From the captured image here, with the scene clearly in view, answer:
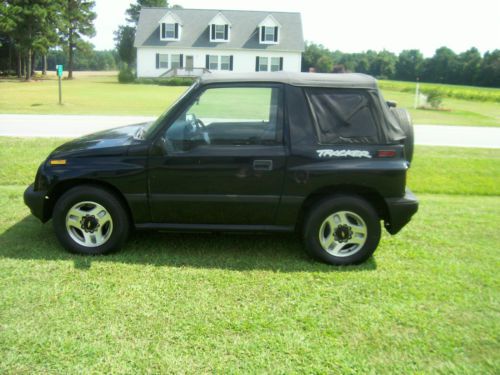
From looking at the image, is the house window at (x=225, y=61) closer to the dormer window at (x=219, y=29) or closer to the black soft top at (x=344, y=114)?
the dormer window at (x=219, y=29)

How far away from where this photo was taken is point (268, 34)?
50094 mm

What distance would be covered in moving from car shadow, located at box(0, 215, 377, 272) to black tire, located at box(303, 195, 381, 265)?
11 centimetres

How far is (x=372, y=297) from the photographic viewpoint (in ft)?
13.1

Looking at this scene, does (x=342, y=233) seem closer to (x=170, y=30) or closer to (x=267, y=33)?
(x=267, y=33)

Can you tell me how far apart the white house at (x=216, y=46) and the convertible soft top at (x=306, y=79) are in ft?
151

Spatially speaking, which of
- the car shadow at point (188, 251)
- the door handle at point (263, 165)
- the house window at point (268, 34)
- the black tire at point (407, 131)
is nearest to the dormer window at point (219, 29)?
the house window at point (268, 34)

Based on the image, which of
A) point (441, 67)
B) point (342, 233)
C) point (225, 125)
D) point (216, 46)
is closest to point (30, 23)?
point (216, 46)

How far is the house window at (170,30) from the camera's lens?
50.0 m

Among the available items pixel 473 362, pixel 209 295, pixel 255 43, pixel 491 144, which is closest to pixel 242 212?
pixel 209 295

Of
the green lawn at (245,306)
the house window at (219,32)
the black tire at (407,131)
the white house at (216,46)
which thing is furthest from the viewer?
the house window at (219,32)

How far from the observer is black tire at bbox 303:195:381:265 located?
14.7 ft

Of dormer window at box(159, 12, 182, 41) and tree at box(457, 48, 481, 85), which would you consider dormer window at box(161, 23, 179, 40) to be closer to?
dormer window at box(159, 12, 182, 41)

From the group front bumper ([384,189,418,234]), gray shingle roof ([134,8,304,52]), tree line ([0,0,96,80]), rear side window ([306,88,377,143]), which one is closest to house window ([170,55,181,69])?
gray shingle roof ([134,8,304,52])

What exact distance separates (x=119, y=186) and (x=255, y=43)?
158ft
